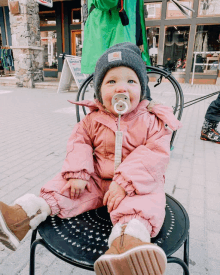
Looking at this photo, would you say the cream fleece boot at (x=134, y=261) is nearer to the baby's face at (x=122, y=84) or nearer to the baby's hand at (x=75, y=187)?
the baby's hand at (x=75, y=187)

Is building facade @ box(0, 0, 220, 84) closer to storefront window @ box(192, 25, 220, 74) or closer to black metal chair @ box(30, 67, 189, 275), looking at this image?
storefront window @ box(192, 25, 220, 74)

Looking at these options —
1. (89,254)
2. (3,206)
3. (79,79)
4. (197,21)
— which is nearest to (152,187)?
(89,254)

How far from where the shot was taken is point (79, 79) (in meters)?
7.52

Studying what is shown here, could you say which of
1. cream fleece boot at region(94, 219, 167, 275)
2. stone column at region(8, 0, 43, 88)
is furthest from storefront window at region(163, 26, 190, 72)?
cream fleece boot at region(94, 219, 167, 275)

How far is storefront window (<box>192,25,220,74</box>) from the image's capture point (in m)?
9.89

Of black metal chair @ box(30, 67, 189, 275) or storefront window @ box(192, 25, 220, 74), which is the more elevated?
storefront window @ box(192, 25, 220, 74)

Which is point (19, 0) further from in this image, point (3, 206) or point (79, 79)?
point (3, 206)

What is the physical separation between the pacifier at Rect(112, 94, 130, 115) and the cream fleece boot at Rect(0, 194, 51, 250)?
1.81 ft

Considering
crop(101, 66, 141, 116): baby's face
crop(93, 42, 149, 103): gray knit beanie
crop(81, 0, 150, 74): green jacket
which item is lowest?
crop(101, 66, 141, 116): baby's face

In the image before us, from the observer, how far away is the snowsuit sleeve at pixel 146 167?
0.99m

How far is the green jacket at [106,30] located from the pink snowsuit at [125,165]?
1156 millimetres

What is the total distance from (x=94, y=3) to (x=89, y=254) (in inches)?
83.1

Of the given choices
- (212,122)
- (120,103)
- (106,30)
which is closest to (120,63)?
(120,103)

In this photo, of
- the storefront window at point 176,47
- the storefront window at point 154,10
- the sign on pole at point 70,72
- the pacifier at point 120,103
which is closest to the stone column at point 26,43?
the sign on pole at point 70,72
